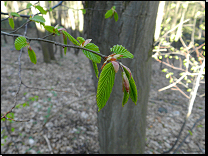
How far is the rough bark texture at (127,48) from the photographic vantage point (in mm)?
1137

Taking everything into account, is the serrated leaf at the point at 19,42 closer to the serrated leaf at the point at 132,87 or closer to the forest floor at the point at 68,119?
the serrated leaf at the point at 132,87

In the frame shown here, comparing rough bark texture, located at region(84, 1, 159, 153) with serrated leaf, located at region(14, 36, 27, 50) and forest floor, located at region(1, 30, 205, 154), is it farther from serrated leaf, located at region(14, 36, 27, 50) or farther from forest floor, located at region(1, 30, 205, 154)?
forest floor, located at region(1, 30, 205, 154)

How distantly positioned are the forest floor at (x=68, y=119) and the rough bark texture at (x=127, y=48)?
0.93 meters

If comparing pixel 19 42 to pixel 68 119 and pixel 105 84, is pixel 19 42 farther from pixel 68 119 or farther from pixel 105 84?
pixel 68 119

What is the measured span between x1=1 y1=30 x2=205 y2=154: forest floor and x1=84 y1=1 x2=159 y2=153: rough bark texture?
3.04ft

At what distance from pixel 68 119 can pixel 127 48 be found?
8.02 feet

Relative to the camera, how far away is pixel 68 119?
301 cm

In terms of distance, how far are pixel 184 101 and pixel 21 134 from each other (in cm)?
439

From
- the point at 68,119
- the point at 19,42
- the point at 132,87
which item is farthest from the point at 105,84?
the point at 68,119

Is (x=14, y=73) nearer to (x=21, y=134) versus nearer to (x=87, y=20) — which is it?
(x=21, y=134)

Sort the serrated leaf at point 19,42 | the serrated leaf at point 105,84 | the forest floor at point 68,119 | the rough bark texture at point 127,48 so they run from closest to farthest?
the serrated leaf at point 105,84 → the serrated leaf at point 19,42 → the rough bark texture at point 127,48 → the forest floor at point 68,119

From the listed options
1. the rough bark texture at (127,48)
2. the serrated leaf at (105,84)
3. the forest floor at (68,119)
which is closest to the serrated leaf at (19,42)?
the serrated leaf at (105,84)

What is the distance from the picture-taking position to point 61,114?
3.13 m

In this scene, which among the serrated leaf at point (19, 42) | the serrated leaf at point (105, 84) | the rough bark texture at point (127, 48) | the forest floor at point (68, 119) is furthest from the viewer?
the forest floor at point (68, 119)
